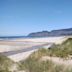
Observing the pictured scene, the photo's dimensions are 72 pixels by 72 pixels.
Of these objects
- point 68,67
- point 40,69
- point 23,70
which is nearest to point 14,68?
point 23,70

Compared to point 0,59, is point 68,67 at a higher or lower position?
lower

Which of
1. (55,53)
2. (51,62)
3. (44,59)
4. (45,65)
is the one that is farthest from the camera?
(55,53)

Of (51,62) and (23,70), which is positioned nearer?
(23,70)

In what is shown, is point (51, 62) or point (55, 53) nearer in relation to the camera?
point (51, 62)

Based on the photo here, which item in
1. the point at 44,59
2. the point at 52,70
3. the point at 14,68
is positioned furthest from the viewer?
the point at 44,59

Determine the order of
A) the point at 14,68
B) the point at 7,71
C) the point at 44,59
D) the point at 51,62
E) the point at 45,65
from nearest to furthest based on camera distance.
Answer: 1. the point at 7,71
2. the point at 14,68
3. the point at 45,65
4. the point at 51,62
5. the point at 44,59

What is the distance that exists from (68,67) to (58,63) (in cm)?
80

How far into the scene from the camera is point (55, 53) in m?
9.72

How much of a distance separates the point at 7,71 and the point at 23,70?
75 centimetres

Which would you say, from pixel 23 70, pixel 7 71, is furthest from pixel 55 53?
pixel 7 71

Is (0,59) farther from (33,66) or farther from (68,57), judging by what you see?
(68,57)

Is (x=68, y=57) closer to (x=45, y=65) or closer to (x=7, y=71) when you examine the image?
(x=45, y=65)

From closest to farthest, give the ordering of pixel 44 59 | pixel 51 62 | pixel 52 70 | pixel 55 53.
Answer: pixel 52 70 → pixel 51 62 → pixel 44 59 → pixel 55 53

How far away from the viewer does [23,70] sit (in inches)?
257
